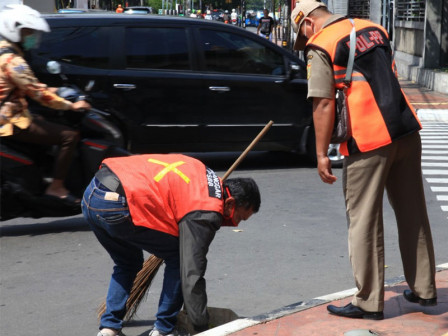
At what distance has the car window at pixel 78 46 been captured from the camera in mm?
9109

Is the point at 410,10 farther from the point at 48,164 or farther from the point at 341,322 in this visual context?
the point at 341,322

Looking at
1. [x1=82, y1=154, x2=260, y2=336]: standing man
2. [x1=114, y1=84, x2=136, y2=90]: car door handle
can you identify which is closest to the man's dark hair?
[x1=82, y1=154, x2=260, y2=336]: standing man

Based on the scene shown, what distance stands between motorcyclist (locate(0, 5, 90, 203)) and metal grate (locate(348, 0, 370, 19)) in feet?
76.9

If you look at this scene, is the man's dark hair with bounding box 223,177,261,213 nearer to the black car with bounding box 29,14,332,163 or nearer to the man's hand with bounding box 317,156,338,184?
the man's hand with bounding box 317,156,338,184

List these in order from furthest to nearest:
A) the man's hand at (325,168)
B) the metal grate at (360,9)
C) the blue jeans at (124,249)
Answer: the metal grate at (360,9)
the man's hand at (325,168)
the blue jeans at (124,249)

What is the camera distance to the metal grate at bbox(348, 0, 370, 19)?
29.8 m

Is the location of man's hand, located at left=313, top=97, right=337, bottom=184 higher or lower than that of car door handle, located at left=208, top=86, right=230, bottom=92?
higher

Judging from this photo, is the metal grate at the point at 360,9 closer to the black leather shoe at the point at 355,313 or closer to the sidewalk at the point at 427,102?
the sidewalk at the point at 427,102

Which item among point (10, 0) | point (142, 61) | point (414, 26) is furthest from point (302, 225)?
point (414, 26)

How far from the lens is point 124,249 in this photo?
4.53 meters

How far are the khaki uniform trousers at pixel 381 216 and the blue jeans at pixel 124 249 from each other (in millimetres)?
1013

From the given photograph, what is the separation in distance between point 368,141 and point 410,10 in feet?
72.0

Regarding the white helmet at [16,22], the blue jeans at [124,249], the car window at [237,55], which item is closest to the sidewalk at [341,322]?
the blue jeans at [124,249]

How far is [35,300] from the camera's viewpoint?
555cm
